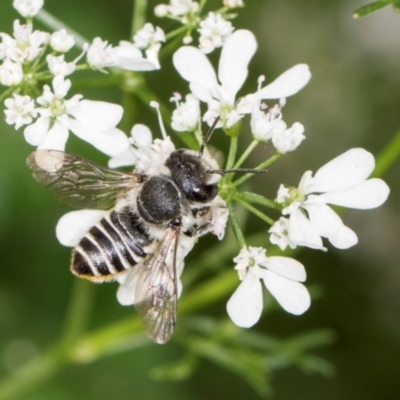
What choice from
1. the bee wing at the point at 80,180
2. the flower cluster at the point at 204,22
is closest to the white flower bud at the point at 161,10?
the flower cluster at the point at 204,22

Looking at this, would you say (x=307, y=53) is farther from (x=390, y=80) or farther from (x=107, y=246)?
(x=107, y=246)

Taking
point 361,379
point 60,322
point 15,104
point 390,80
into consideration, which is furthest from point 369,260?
point 15,104

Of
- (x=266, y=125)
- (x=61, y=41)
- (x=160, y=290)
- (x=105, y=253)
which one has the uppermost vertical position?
(x=61, y=41)

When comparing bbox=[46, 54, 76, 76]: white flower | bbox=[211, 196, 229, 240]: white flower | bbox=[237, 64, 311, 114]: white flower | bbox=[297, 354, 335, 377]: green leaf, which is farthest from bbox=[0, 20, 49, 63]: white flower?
bbox=[297, 354, 335, 377]: green leaf

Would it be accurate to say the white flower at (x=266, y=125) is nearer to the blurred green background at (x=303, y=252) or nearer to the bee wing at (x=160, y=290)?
the bee wing at (x=160, y=290)

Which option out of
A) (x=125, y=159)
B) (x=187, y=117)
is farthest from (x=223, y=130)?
(x=125, y=159)

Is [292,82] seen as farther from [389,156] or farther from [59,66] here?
[59,66]
